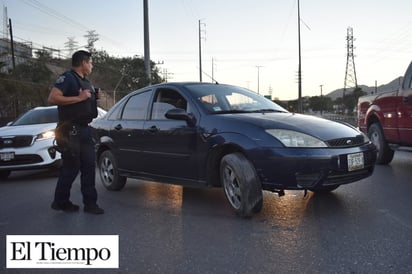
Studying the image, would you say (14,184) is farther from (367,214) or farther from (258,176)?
(367,214)

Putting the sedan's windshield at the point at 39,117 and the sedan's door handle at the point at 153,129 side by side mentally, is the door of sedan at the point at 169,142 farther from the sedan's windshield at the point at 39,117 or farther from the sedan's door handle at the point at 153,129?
the sedan's windshield at the point at 39,117

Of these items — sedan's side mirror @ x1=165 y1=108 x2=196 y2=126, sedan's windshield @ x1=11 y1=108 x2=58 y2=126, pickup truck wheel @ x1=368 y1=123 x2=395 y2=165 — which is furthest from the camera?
sedan's windshield @ x1=11 y1=108 x2=58 y2=126

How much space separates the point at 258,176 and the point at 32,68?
126ft

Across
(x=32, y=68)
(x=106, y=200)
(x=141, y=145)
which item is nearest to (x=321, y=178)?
(x=141, y=145)

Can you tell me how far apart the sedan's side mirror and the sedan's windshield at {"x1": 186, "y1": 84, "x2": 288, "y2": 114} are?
22 centimetres

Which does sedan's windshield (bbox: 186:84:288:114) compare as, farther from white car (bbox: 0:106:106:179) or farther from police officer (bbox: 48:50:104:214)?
white car (bbox: 0:106:106:179)

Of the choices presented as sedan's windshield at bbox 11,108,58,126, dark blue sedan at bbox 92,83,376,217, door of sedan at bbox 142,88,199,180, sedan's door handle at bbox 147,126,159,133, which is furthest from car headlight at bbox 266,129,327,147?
sedan's windshield at bbox 11,108,58,126

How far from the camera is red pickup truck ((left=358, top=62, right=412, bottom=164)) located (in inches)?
293

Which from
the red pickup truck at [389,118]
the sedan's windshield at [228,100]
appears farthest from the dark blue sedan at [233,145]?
the red pickup truck at [389,118]

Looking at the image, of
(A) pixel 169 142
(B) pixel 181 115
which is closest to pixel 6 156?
(A) pixel 169 142

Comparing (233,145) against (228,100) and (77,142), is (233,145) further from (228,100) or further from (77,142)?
(77,142)

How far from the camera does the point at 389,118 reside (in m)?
7.98

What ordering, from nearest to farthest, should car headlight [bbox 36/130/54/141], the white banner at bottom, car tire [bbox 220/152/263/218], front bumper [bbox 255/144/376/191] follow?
the white banner at bottom < front bumper [bbox 255/144/376/191] < car tire [bbox 220/152/263/218] < car headlight [bbox 36/130/54/141]

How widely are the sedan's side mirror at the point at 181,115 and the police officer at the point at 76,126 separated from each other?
913 millimetres
